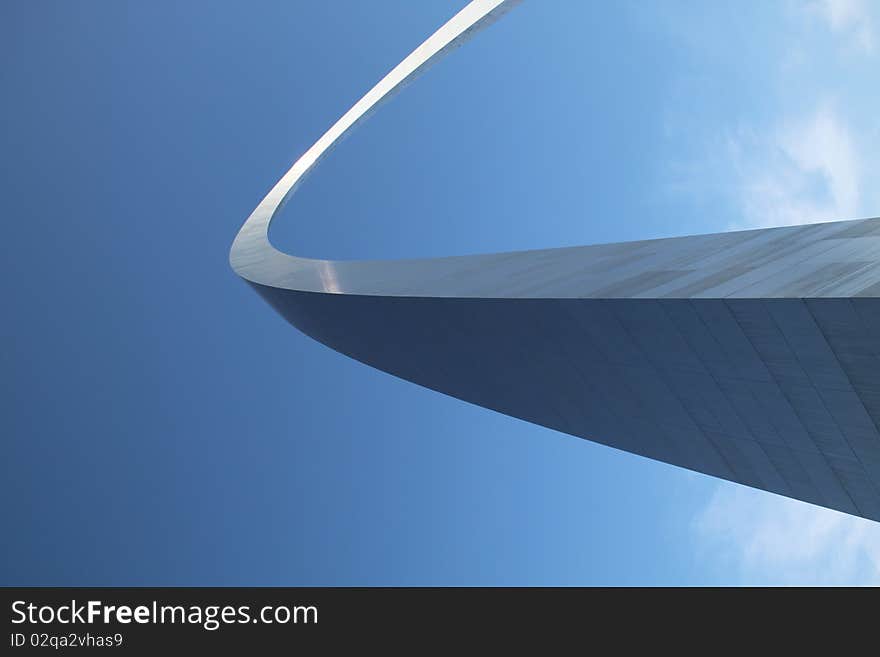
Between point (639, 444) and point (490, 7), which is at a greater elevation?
point (490, 7)

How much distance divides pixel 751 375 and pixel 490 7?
38348mm

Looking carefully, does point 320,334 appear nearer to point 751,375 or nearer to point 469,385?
point 469,385

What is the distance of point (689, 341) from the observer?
1274 centimetres

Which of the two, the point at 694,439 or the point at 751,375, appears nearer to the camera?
the point at 751,375

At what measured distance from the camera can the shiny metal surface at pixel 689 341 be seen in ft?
35.7

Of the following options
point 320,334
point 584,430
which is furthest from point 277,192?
point 584,430

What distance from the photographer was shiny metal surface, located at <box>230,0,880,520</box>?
35.7 feet

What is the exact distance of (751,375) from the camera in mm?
12516

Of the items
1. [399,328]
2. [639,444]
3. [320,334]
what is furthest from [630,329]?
[320,334]

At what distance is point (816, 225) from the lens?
13.6 metres

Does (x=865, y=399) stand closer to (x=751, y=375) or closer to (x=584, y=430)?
(x=751, y=375)
